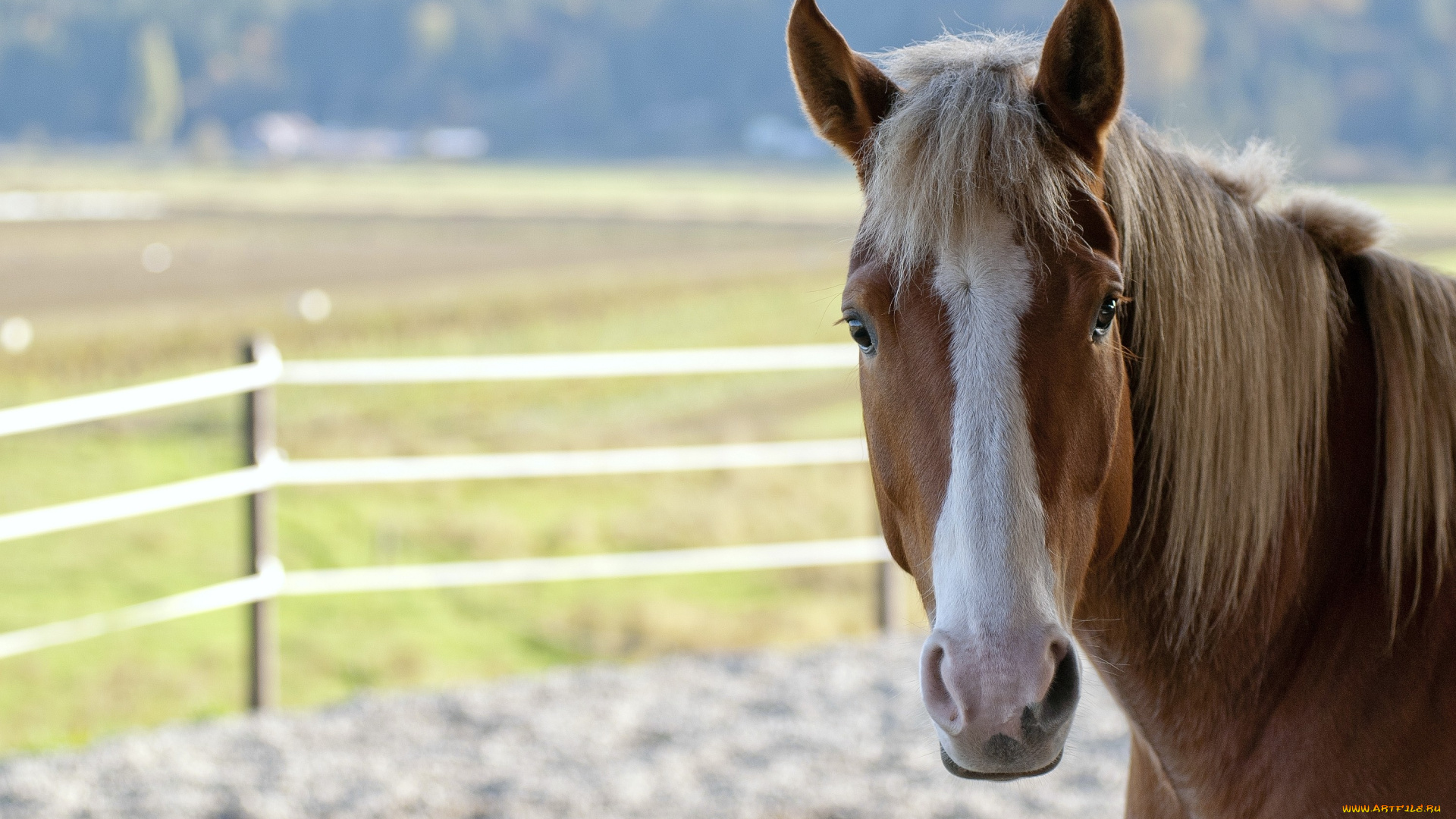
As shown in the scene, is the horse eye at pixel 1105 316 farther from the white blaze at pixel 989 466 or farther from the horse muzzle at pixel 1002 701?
the horse muzzle at pixel 1002 701

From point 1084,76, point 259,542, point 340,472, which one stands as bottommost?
point 259,542

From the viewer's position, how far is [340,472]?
4375mm

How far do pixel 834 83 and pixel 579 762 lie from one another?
274 cm

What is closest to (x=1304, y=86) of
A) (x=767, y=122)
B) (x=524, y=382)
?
(x=767, y=122)

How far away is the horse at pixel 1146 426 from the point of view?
127 cm

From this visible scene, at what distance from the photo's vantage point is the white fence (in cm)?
387

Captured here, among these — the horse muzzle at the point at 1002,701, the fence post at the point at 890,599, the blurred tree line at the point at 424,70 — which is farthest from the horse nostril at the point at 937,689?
the blurred tree line at the point at 424,70

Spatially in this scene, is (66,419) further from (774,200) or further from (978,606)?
(774,200)

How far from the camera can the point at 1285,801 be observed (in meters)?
1.45

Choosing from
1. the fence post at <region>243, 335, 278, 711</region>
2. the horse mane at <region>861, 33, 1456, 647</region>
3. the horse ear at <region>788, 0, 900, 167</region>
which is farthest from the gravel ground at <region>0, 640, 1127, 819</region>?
the horse ear at <region>788, 0, 900, 167</region>

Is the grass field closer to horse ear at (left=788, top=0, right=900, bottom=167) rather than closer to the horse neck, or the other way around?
horse ear at (left=788, top=0, right=900, bottom=167)

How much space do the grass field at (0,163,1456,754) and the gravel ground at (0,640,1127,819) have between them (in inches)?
21.7

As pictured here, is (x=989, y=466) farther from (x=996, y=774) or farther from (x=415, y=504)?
(x=415, y=504)

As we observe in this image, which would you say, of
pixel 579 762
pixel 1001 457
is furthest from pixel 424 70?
pixel 1001 457
